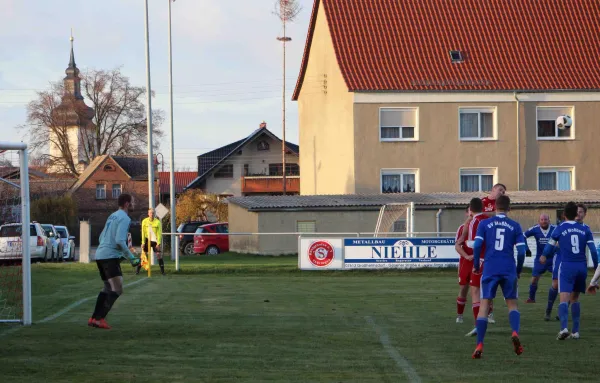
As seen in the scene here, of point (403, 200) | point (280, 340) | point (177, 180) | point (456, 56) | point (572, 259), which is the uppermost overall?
point (456, 56)

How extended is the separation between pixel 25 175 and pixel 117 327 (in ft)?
9.56

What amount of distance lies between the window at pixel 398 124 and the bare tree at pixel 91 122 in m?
43.5

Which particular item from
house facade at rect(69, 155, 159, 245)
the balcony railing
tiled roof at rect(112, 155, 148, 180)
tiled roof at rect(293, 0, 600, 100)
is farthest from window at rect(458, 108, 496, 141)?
tiled roof at rect(112, 155, 148, 180)

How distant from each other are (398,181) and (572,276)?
102 ft

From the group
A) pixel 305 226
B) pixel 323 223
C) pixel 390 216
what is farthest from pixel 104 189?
pixel 390 216

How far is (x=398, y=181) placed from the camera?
1747 inches

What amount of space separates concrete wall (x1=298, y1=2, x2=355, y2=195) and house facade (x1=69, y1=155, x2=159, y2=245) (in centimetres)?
3565

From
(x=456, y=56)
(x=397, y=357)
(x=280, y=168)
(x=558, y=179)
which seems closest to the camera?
(x=397, y=357)

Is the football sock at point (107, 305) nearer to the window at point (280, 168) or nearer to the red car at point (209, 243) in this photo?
the red car at point (209, 243)

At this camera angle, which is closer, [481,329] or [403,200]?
[481,329]

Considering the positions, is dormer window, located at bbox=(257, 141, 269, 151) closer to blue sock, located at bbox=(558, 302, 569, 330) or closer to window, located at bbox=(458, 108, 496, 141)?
window, located at bbox=(458, 108, 496, 141)

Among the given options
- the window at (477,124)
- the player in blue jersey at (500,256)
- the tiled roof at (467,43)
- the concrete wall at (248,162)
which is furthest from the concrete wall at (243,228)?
the concrete wall at (248,162)

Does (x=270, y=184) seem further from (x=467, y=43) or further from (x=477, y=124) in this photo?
(x=477, y=124)

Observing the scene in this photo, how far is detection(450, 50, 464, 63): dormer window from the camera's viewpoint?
44.7m
